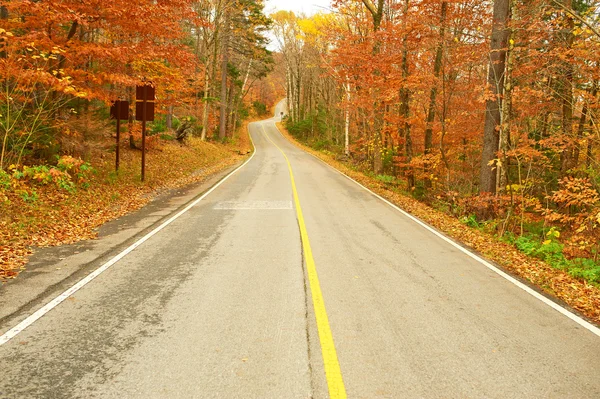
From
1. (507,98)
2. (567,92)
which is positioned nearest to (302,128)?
(567,92)

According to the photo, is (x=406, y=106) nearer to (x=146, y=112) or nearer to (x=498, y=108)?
(x=498, y=108)

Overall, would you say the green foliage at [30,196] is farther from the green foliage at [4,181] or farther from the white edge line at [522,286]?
the white edge line at [522,286]

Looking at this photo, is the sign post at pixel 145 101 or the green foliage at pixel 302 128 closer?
the sign post at pixel 145 101

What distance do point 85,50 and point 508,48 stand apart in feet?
34.1

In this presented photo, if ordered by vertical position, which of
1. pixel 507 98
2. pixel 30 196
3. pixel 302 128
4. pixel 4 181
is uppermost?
pixel 302 128

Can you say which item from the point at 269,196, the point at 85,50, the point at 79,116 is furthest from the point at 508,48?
the point at 79,116

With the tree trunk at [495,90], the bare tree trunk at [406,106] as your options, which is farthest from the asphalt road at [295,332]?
the bare tree trunk at [406,106]

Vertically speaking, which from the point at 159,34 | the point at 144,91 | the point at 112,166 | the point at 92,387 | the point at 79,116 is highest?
the point at 159,34

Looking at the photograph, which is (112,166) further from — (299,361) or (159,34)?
(299,361)

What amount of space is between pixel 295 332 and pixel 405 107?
1518 centimetres

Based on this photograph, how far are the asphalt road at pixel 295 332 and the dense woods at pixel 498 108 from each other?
3.33 m

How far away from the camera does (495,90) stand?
10.8 m

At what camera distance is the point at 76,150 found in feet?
40.1

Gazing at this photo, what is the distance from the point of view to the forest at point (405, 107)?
351 inches
